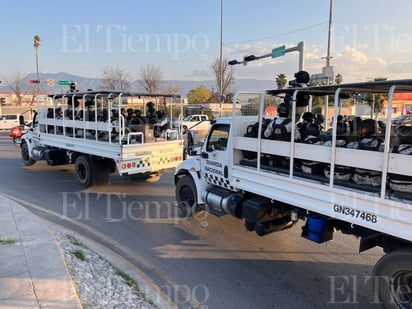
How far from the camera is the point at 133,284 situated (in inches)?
172

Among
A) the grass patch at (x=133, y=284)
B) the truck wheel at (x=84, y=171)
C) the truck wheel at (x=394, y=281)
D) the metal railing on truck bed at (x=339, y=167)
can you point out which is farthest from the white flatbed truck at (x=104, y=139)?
the truck wheel at (x=394, y=281)

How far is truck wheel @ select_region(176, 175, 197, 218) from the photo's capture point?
7082mm

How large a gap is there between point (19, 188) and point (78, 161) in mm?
1818

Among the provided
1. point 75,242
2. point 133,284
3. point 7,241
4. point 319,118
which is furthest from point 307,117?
point 7,241

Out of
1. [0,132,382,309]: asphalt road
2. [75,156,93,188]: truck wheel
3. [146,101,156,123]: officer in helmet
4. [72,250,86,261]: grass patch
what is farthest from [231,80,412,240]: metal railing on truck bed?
[75,156,93,188]: truck wheel

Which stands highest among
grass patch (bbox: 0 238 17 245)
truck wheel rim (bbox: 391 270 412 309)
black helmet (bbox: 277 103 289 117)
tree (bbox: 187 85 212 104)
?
tree (bbox: 187 85 212 104)

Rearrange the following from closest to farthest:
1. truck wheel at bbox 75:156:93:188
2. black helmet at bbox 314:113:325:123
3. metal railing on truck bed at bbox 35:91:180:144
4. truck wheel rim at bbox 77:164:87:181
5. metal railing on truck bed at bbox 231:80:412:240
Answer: metal railing on truck bed at bbox 231:80:412:240 → black helmet at bbox 314:113:325:123 → metal railing on truck bed at bbox 35:91:180:144 → truck wheel at bbox 75:156:93:188 → truck wheel rim at bbox 77:164:87:181

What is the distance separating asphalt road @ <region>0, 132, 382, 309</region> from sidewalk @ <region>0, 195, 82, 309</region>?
993 mm

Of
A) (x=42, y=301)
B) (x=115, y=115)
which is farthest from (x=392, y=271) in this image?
(x=115, y=115)

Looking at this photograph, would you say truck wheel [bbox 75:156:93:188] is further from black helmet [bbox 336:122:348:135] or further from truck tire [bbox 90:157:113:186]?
black helmet [bbox 336:122:348:135]

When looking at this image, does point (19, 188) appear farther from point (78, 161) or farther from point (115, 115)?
point (115, 115)

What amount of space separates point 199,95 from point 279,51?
42275 millimetres

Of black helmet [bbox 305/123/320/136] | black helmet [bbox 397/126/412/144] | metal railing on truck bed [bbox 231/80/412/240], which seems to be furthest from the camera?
black helmet [bbox 305/123/320/136]

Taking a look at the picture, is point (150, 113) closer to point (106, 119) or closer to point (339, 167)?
point (106, 119)
